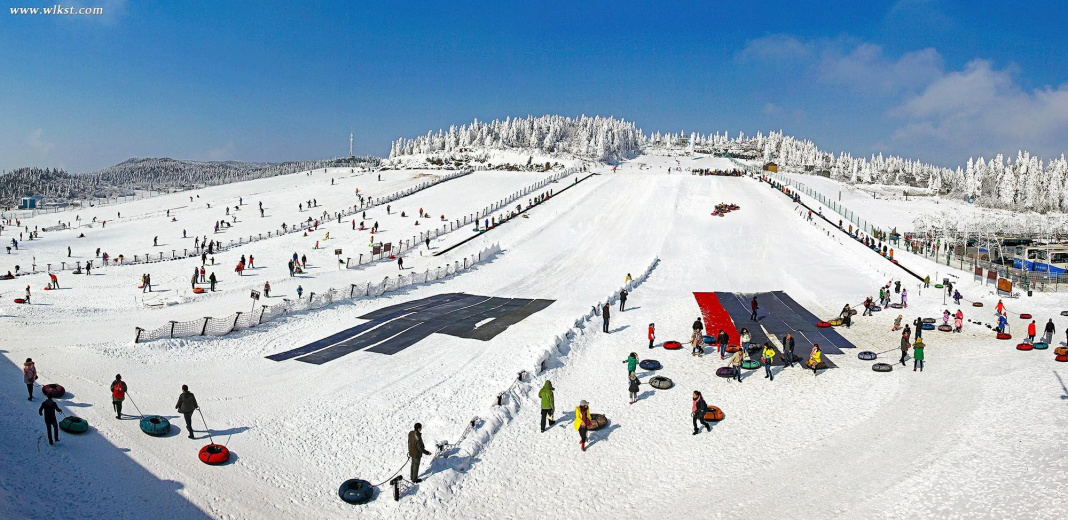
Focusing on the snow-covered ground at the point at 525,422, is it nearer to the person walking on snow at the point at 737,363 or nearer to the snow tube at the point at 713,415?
the snow tube at the point at 713,415

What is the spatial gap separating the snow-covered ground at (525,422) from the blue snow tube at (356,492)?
25 cm

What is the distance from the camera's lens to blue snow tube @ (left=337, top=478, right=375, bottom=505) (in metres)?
12.2

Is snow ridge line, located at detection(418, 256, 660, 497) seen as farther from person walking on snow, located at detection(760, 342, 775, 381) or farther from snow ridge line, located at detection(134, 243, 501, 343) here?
snow ridge line, located at detection(134, 243, 501, 343)

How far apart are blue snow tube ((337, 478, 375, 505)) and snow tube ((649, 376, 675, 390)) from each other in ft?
31.3

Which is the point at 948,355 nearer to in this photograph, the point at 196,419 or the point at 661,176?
the point at 196,419

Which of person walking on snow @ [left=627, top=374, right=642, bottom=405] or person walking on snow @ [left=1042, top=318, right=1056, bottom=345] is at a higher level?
person walking on snow @ [left=1042, top=318, right=1056, bottom=345]

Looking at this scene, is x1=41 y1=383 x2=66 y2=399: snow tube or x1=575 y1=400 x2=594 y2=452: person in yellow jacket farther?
x1=41 y1=383 x2=66 y2=399: snow tube

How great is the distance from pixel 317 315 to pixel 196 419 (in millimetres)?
13030

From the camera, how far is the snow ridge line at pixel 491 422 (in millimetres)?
13680

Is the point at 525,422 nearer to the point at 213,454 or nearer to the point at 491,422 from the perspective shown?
the point at 491,422

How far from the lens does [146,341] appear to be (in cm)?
2167

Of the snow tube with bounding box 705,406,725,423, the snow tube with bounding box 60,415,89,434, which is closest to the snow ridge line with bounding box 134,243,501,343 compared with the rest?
the snow tube with bounding box 60,415,89,434

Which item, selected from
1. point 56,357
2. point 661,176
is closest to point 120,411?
point 56,357

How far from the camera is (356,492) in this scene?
40.3 ft
